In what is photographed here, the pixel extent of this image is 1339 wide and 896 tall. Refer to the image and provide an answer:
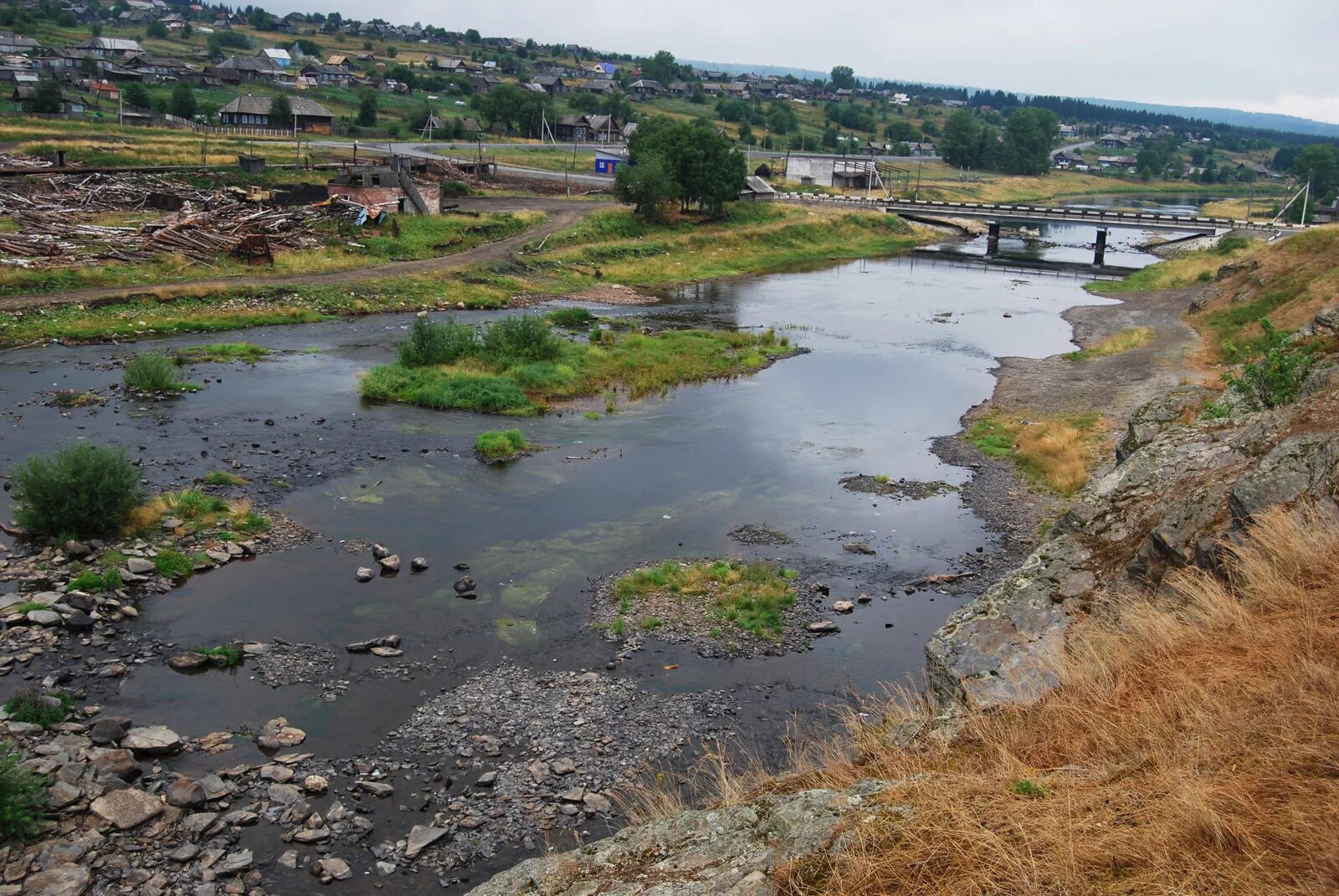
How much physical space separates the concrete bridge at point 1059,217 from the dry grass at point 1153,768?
7996cm

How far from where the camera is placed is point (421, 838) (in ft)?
43.3

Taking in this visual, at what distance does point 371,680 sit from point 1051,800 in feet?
40.3

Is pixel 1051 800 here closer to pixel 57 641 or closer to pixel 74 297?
pixel 57 641

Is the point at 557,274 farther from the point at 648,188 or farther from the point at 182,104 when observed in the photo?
the point at 182,104

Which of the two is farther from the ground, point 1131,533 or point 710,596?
point 1131,533

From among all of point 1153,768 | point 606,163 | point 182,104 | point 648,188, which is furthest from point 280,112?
point 1153,768

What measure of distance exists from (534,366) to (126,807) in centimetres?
2519

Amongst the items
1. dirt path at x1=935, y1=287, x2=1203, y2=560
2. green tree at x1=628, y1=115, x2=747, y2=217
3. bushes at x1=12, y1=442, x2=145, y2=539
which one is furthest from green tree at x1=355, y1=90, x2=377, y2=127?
bushes at x1=12, y1=442, x2=145, y2=539

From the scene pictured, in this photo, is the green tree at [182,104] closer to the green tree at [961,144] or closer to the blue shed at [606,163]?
the blue shed at [606,163]

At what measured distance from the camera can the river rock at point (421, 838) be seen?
12992 mm

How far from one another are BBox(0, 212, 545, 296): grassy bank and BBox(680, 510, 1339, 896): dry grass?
139 ft

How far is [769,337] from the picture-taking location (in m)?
46.4

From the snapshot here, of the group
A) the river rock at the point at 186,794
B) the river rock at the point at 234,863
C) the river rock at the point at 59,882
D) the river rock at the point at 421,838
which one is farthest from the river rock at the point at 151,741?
the river rock at the point at 421,838

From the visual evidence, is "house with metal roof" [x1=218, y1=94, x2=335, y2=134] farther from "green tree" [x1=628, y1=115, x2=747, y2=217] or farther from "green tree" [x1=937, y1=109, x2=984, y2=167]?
"green tree" [x1=937, y1=109, x2=984, y2=167]
